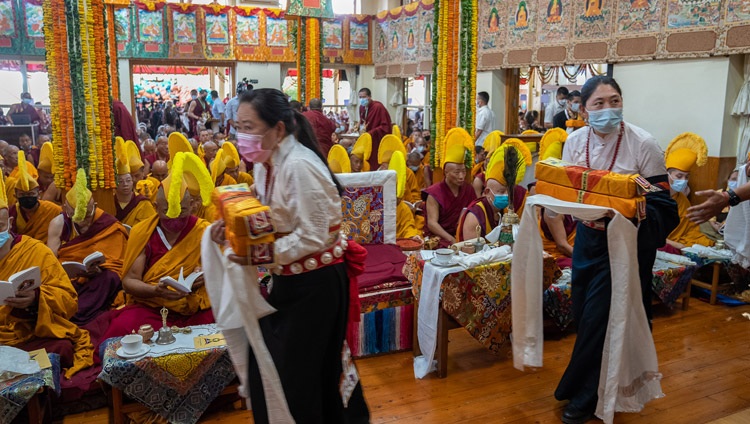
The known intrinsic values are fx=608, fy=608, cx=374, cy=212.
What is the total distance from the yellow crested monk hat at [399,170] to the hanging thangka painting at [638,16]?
4.25 metres

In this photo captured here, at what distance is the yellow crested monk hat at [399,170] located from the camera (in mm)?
5117

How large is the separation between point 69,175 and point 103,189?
281 millimetres

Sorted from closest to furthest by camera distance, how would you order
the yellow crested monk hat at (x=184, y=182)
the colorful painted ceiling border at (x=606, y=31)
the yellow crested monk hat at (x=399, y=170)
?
the yellow crested monk hat at (x=184, y=182) → the yellow crested monk hat at (x=399, y=170) → the colorful painted ceiling border at (x=606, y=31)

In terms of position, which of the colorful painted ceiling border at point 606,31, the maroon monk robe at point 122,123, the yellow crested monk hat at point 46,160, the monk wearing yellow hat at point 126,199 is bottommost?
the monk wearing yellow hat at point 126,199

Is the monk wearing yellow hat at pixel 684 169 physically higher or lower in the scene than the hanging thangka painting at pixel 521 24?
lower

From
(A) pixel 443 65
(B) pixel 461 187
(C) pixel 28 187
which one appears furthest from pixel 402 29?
(C) pixel 28 187

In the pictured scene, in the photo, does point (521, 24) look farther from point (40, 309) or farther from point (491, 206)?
point (40, 309)

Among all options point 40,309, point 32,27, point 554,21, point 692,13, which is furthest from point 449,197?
point 32,27

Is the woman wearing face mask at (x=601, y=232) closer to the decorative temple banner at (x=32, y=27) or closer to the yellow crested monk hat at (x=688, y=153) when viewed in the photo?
the yellow crested monk hat at (x=688, y=153)

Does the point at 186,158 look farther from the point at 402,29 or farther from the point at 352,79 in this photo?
the point at 352,79

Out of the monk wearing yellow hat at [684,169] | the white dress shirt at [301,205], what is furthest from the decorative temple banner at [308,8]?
the white dress shirt at [301,205]

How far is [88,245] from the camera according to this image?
4133 millimetres

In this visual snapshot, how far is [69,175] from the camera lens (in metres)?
4.96

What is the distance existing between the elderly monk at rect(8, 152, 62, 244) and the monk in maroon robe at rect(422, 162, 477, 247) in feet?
9.16
